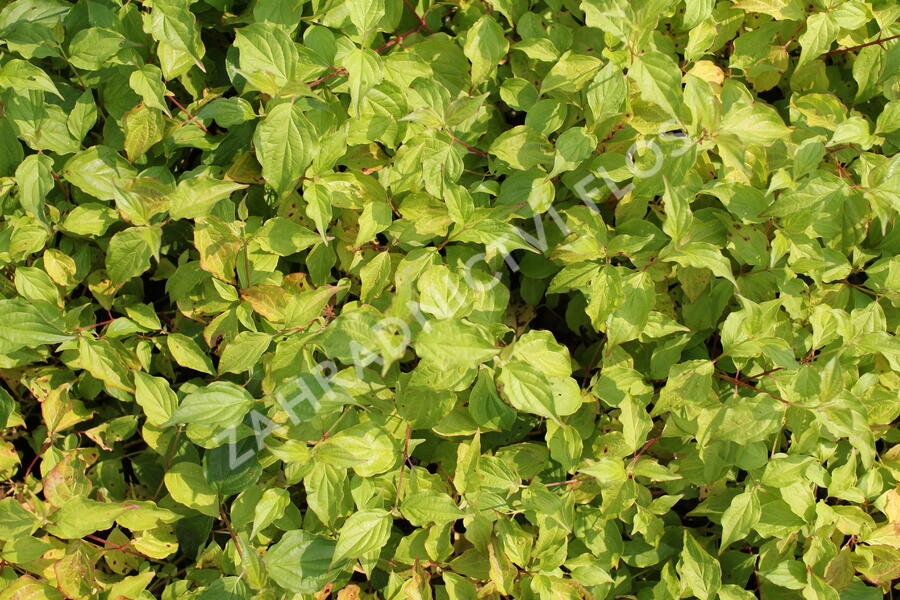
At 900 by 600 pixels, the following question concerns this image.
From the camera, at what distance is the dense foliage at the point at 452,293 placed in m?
1.52

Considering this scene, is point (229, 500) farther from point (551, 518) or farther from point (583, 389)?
point (583, 389)

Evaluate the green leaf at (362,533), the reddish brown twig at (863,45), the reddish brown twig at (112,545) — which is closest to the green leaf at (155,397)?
the reddish brown twig at (112,545)

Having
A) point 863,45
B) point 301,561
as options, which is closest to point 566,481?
point 301,561

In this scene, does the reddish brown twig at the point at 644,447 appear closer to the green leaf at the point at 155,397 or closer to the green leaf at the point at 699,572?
the green leaf at the point at 699,572

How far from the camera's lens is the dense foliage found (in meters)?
1.52

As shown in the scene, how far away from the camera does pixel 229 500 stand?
182 cm

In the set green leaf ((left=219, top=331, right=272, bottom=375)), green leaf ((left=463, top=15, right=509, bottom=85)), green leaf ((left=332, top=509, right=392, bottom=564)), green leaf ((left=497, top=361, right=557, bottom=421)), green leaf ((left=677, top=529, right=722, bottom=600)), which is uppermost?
green leaf ((left=463, top=15, right=509, bottom=85))

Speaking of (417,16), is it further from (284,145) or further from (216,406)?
(216,406)

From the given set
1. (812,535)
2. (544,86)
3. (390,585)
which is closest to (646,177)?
(544,86)

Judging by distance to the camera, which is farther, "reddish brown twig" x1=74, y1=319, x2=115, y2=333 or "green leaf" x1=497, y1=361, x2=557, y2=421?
"reddish brown twig" x1=74, y1=319, x2=115, y2=333

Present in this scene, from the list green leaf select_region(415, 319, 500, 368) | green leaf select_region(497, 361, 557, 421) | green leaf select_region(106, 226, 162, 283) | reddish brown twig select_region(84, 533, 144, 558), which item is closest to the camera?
green leaf select_region(415, 319, 500, 368)

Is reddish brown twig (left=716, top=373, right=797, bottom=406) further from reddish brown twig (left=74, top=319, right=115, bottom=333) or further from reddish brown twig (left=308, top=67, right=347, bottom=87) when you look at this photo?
reddish brown twig (left=74, top=319, right=115, bottom=333)

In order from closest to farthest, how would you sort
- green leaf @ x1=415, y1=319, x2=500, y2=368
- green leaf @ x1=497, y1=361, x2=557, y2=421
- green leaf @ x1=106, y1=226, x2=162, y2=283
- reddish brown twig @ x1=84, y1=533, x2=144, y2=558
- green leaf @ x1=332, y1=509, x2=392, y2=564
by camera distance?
green leaf @ x1=415, y1=319, x2=500, y2=368 → green leaf @ x1=497, y1=361, x2=557, y2=421 → green leaf @ x1=332, y1=509, x2=392, y2=564 → green leaf @ x1=106, y1=226, x2=162, y2=283 → reddish brown twig @ x1=84, y1=533, x2=144, y2=558

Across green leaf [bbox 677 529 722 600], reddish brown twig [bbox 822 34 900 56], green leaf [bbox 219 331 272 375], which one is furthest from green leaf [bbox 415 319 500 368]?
reddish brown twig [bbox 822 34 900 56]
